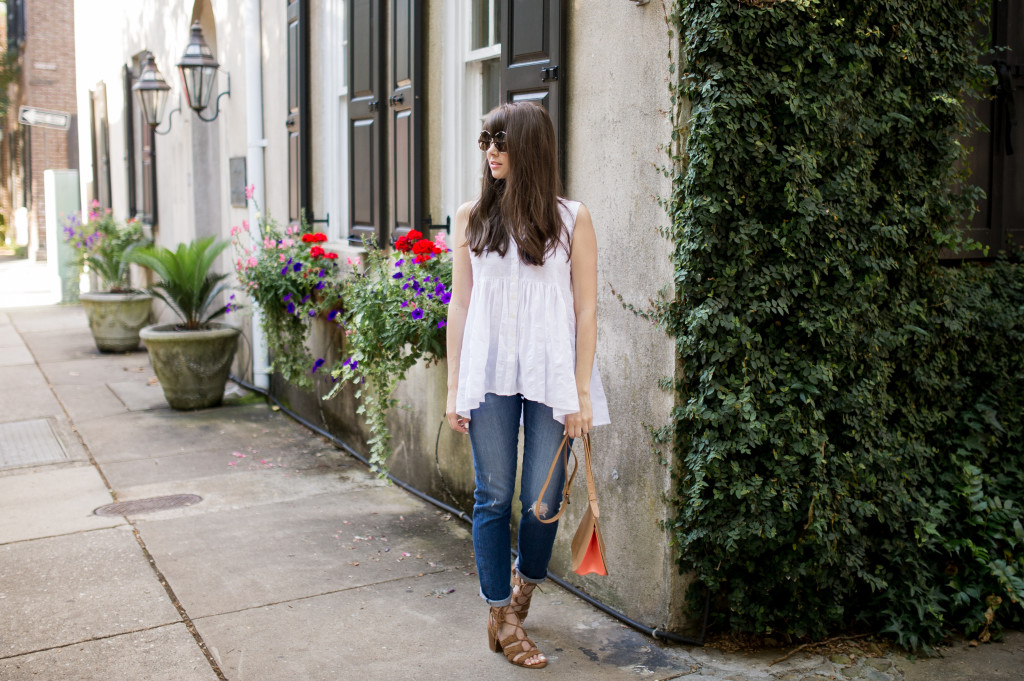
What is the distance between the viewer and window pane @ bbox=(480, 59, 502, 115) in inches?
195

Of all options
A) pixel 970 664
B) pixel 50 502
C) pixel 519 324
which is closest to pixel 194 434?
pixel 50 502

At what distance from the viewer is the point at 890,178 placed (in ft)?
12.0

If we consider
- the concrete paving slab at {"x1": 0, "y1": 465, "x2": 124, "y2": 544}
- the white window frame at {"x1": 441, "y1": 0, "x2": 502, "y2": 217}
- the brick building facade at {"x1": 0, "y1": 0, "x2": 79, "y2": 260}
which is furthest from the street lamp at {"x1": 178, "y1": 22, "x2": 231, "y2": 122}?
the brick building facade at {"x1": 0, "y1": 0, "x2": 79, "y2": 260}

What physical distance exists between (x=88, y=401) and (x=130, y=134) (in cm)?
555

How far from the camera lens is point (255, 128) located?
7.96 metres

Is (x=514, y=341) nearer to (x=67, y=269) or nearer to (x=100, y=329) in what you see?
(x=100, y=329)

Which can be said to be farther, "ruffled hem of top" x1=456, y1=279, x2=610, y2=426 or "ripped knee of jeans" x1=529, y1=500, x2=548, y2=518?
"ripped knee of jeans" x1=529, y1=500, x2=548, y2=518

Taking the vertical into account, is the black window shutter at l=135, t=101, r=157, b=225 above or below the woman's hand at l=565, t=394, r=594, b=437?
above

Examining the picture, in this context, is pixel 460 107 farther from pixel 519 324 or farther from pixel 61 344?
pixel 61 344

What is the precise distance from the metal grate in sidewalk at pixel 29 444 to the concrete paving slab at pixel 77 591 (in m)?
1.74

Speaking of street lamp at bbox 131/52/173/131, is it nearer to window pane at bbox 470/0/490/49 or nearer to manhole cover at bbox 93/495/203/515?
manhole cover at bbox 93/495/203/515

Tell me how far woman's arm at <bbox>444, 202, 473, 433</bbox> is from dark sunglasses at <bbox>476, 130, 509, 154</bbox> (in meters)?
0.23

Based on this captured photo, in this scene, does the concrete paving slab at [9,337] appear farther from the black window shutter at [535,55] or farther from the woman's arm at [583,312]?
the woman's arm at [583,312]

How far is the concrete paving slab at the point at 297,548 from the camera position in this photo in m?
4.12
